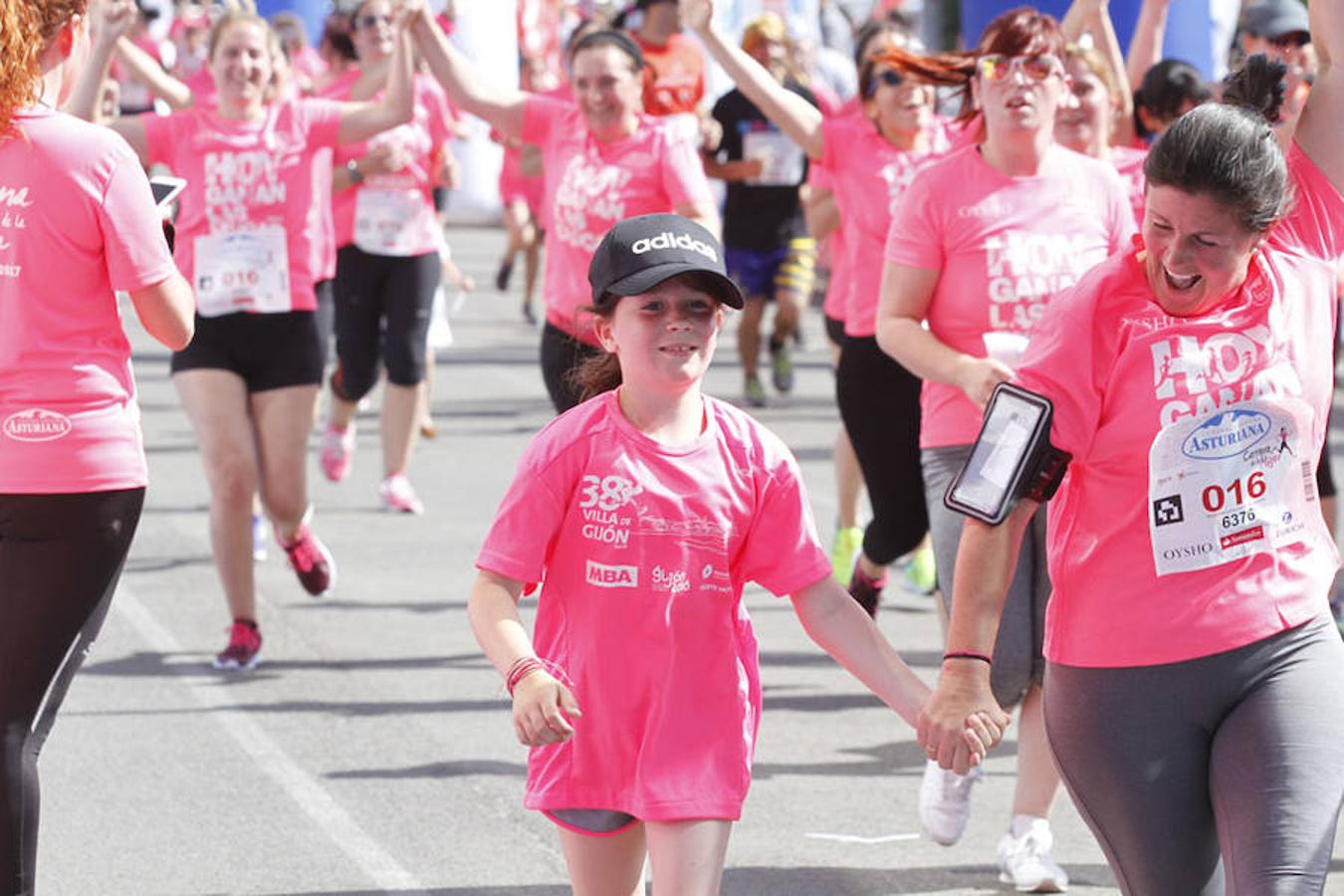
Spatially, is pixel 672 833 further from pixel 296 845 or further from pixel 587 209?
pixel 587 209

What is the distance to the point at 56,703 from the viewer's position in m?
4.60

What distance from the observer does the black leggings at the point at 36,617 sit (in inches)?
177

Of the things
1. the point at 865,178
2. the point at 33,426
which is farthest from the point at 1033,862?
the point at 865,178

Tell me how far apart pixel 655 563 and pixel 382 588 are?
5695 mm

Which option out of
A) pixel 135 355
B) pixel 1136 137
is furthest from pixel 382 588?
pixel 135 355

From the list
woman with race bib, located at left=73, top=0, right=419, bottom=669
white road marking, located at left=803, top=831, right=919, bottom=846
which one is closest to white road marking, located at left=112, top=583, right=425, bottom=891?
woman with race bib, located at left=73, top=0, right=419, bottom=669

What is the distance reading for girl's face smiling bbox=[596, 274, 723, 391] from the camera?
4.01m

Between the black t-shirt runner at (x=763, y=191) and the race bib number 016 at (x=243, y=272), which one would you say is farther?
the black t-shirt runner at (x=763, y=191)

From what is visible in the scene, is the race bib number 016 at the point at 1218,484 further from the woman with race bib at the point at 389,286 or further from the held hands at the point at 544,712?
the woman with race bib at the point at 389,286

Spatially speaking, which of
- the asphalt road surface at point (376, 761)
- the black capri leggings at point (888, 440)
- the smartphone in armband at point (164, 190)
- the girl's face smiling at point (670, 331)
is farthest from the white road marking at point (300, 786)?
the girl's face smiling at point (670, 331)

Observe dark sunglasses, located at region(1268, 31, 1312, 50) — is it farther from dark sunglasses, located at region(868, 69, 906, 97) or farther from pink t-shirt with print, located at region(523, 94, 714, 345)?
pink t-shirt with print, located at region(523, 94, 714, 345)

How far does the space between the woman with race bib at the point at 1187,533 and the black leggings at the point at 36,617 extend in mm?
1690

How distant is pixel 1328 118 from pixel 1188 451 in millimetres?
657

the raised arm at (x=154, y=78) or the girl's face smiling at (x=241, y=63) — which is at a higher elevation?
the girl's face smiling at (x=241, y=63)
